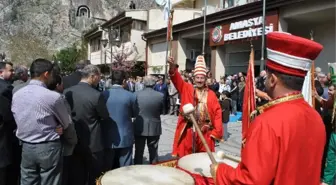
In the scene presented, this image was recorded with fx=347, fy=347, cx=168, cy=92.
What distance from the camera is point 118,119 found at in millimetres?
5012

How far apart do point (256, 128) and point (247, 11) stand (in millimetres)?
13120

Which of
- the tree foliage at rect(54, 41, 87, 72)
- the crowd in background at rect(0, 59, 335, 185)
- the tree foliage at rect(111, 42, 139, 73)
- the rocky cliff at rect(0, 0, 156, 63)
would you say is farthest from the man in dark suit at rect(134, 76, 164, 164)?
the rocky cliff at rect(0, 0, 156, 63)

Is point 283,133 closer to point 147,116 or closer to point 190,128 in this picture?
point 190,128

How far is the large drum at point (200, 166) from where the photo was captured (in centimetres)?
314

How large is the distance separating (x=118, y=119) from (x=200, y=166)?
77.7 inches

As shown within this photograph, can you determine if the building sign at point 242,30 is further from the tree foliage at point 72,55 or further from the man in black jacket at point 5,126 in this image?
the tree foliage at point 72,55

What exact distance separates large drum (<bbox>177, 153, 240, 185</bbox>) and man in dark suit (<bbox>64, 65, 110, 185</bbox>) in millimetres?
1401

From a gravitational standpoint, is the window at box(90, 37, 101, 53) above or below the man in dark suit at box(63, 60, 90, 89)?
above

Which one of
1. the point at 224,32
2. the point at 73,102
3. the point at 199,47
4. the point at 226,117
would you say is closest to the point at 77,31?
the point at 199,47

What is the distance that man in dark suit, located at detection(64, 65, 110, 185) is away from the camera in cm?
432

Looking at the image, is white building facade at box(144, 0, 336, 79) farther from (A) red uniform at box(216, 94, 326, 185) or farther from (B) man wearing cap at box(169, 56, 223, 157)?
(A) red uniform at box(216, 94, 326, 185)

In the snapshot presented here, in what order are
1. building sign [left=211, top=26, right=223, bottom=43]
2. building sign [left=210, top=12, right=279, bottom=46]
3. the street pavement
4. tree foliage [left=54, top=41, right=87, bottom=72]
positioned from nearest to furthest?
the street pavement, building sign [left=210, top=12, right=279, bottom=46], building sign [left=211, top=26, right=223, bottom=43], tree foliage [left=54, top=41, right=87, bottom=72]

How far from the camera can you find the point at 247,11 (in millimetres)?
14227

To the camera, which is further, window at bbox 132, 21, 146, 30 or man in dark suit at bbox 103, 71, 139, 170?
window at bbox 132, 21, 146, 30
